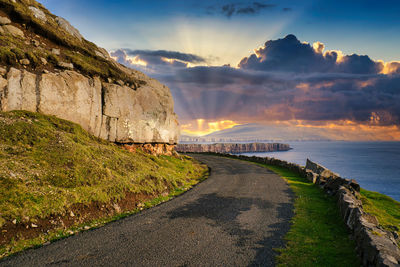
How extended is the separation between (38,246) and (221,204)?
10.4 m

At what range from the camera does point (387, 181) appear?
203 feet

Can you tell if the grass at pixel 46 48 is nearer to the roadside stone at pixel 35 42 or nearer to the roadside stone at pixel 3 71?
the roadside stone at pixel 35 42

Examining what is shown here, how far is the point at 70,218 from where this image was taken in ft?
35.2

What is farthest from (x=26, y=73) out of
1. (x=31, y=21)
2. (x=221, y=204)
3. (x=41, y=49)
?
(x=221, y=204)

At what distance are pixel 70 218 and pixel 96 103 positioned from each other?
15.2 meters

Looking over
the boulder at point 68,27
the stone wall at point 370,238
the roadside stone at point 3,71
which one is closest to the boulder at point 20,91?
the roadside stone at point 3,71

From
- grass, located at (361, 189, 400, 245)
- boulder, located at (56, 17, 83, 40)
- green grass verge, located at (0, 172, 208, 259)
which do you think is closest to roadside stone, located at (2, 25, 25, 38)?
boulder, located at (56, 17, 83, 40)

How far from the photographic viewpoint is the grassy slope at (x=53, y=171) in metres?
10.1

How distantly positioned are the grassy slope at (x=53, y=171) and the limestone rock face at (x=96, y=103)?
5.01ft

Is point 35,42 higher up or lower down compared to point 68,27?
lower down

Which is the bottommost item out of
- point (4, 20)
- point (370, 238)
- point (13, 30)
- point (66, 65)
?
point (370, 238)

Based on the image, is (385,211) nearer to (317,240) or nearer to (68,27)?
(317,240)

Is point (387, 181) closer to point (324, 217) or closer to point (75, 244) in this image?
point (324, 217)

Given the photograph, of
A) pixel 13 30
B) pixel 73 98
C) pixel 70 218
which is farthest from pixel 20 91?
pixel 70 218
